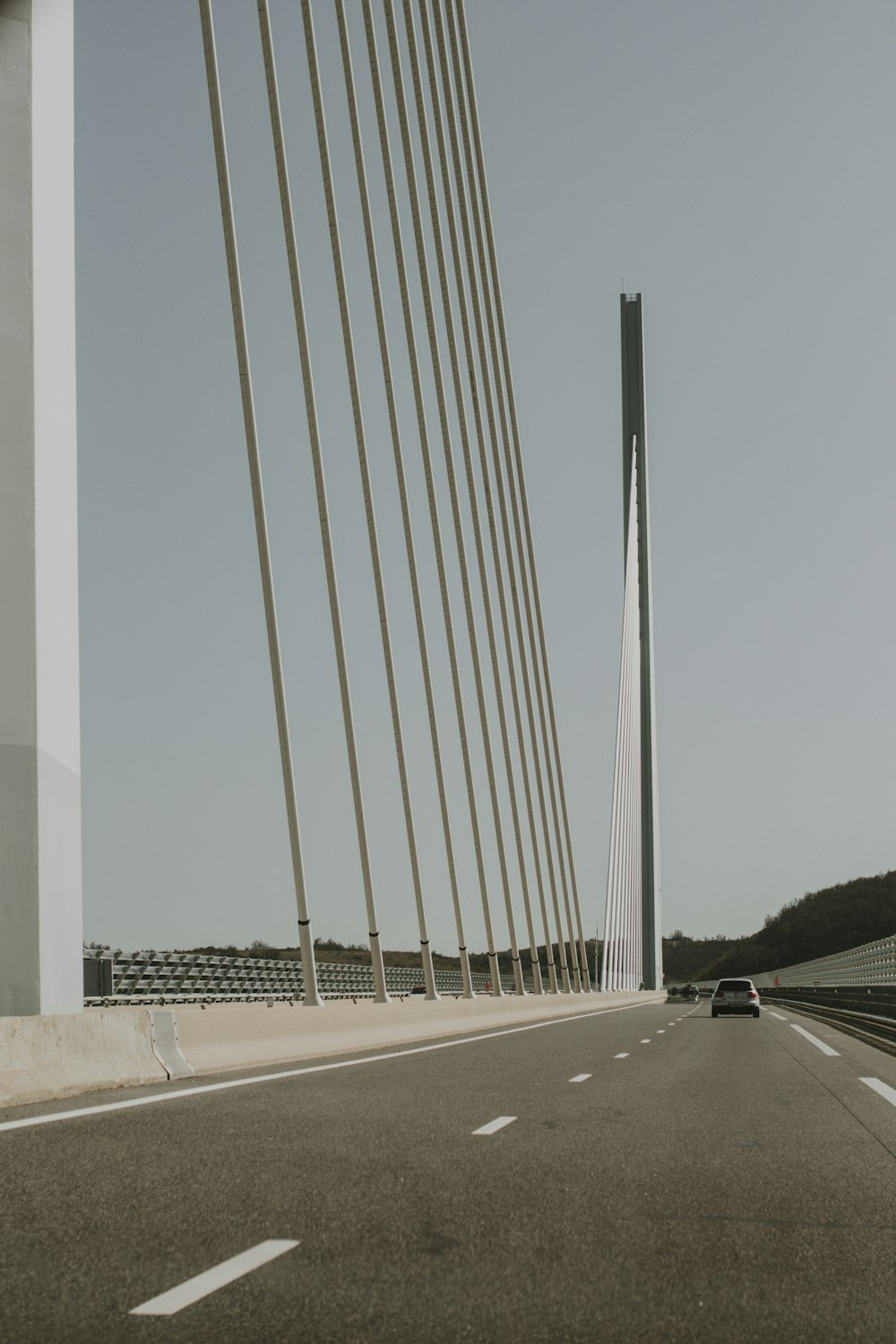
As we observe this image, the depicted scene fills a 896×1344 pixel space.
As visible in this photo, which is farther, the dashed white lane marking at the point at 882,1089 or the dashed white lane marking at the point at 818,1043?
the dashed white lane marking at the point at 818,1043

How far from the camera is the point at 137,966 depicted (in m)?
39.4

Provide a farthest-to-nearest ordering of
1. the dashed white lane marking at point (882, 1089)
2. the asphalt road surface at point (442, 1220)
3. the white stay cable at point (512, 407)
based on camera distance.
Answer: the white stay cable at point (512, 407) → the dashed white lane marking at point (882, 1089) → the asphalt road surface at point (442, 1220)

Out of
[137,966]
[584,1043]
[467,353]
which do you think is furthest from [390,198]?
[137,966]

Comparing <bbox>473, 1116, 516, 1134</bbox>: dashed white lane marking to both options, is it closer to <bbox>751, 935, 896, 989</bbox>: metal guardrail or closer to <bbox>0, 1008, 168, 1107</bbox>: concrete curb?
<bbox>0, 1008, 168, 1107</bbox>: concrete curb

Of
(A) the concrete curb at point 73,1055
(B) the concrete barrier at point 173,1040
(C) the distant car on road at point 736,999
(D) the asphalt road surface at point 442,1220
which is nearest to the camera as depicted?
(D) the asphalt road surface at point 442,1220

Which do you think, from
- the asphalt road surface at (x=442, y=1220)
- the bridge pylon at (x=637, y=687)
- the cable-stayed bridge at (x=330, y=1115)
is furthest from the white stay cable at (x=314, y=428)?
the bridge pylon at (x=637, y=687)

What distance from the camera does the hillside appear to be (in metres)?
181

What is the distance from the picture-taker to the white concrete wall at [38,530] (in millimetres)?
11000

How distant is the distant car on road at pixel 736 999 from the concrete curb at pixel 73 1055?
31.5 m

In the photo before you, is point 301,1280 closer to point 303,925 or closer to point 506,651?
point 303,925

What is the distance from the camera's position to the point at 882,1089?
13.6 m

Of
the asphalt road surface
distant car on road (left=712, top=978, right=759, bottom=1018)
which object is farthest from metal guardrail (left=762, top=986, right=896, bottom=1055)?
the asphalt road surface

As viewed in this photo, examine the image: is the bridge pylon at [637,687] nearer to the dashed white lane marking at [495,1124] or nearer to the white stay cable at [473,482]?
the white stay cable at [473,482]

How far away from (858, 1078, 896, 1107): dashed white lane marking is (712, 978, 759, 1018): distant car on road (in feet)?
88.8
